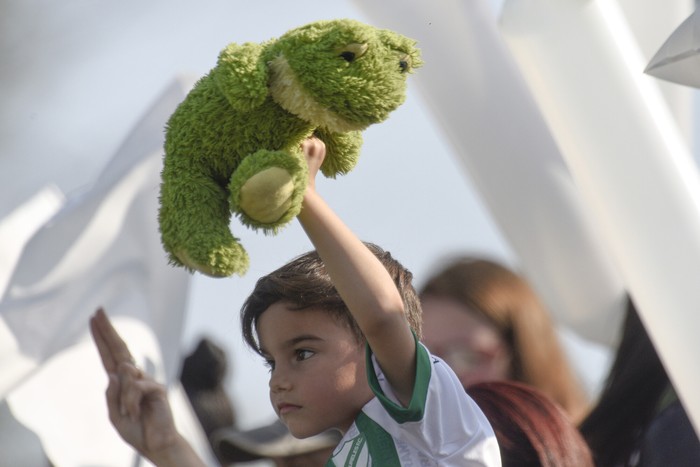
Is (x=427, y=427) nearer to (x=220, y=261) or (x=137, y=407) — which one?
(x=220, y=261)

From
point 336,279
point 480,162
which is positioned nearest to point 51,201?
point 480,162

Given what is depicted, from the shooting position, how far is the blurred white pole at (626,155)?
142 centimetres

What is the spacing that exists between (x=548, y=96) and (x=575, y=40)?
82 millimetres

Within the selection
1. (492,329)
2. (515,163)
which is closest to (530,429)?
(492,329)

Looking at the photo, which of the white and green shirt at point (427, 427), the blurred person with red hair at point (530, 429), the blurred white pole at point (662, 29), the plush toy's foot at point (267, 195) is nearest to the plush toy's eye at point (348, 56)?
the plush toy's foot at point (267, 195)

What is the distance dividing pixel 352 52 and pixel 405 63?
51 mm

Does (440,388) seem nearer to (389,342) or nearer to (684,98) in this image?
(389,342)

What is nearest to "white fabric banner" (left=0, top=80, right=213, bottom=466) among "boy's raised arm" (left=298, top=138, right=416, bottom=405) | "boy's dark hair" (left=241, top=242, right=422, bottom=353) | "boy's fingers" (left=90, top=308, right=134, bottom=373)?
"boy's fingers" (left=90, top=308, right=134, bottom=373)

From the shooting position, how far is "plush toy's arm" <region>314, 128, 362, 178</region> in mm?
1110

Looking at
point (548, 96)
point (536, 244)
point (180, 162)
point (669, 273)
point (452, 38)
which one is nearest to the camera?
point (180, 162)

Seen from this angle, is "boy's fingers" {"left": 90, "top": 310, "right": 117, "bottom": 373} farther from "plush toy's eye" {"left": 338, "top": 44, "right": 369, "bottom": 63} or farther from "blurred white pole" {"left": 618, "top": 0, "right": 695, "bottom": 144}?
"blurred white pole" {"left": 618, "top": 0, "right": 695, "bottom": 144}

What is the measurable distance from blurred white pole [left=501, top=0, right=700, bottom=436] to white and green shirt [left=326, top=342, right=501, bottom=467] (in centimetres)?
37

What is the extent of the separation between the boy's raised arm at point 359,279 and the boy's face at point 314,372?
0.38 feet

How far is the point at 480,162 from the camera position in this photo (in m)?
2.33
